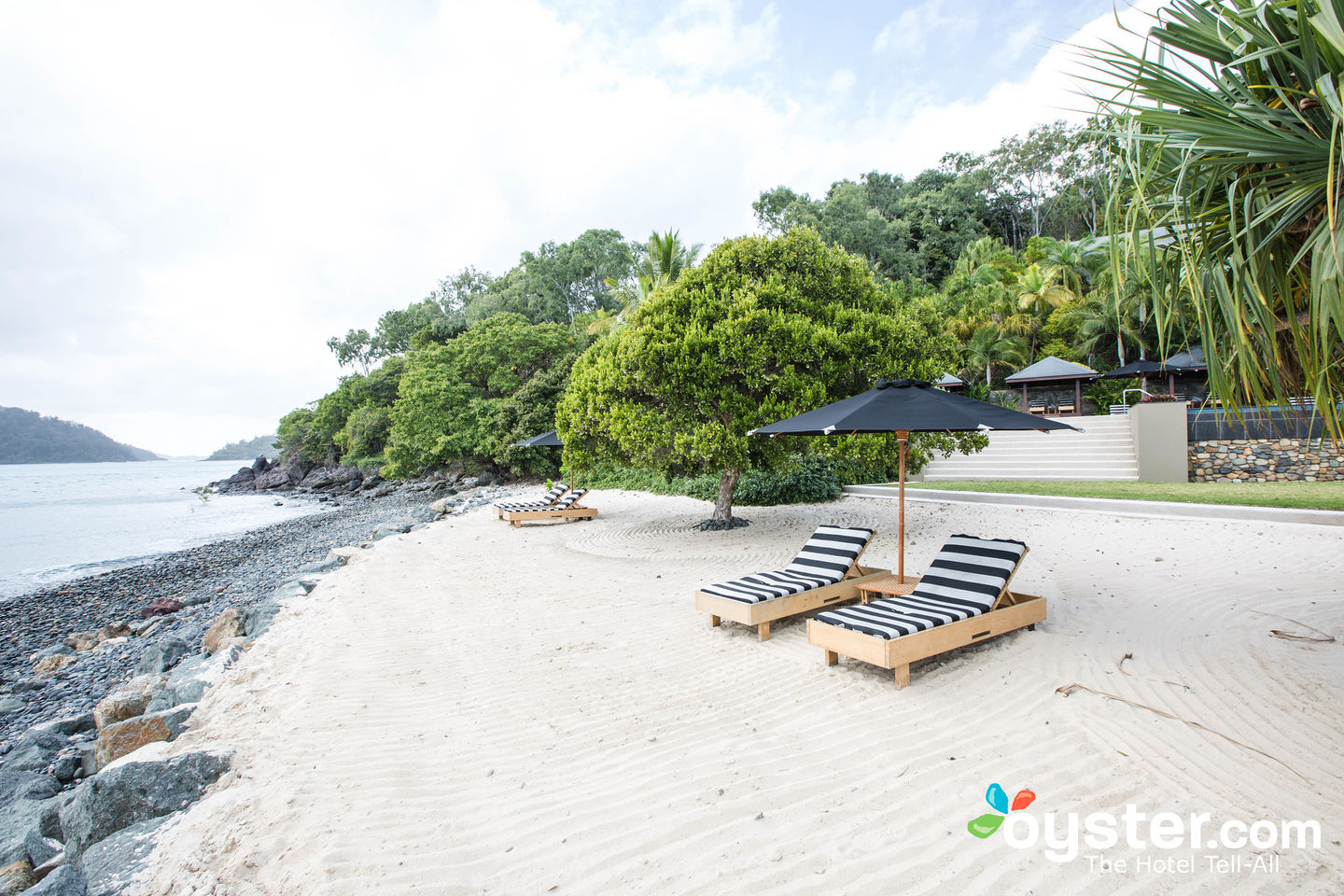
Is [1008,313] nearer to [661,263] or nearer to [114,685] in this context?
[661,263]

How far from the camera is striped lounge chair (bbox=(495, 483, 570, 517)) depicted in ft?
44.0

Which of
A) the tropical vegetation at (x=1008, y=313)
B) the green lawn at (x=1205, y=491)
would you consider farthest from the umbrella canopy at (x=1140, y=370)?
the green lawn at (x=1205, y=491)

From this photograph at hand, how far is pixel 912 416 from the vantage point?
209 inches

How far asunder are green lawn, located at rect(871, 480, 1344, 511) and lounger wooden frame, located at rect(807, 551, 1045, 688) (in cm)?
870

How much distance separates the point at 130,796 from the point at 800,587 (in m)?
4.82

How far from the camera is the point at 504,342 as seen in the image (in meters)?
28.3

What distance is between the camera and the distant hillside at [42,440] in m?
94.6

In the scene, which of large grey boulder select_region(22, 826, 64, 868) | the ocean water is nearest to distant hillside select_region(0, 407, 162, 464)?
the ocean water

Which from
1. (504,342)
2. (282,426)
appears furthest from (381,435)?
(282,426)

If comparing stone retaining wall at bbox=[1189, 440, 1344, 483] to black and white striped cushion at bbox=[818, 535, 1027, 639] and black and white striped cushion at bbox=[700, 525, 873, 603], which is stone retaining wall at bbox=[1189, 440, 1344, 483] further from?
black and white striped cushion at bbox=[700, 525, 873, 603]

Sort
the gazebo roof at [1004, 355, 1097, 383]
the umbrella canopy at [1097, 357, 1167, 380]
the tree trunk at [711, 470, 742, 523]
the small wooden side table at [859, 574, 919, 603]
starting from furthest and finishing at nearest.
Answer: the gazebo roof at [1004, 355, 1097, 383] < the umbrella canopy at [1097, 357, 1167, 380] < the tree trunk at [711, 470, 742, 523] < the small wooden side table at [859, 574, 919, 603]

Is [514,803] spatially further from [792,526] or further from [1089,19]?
[792,526]

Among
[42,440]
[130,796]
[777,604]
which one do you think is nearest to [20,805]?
[130,796]

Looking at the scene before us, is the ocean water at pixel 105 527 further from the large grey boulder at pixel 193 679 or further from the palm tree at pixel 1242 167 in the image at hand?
the palm tree at pixel 1242 167
